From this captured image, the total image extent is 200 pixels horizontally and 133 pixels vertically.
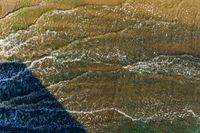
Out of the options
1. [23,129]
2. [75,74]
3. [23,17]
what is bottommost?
[23,129]

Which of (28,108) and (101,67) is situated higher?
(101,67)

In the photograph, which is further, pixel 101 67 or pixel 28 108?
pixel 101 67

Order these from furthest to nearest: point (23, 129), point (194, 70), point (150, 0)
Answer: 1. point (150, 0)
2. point (194, 70)
3. point (23, 129)

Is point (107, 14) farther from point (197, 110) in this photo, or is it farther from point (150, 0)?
point (197, 110)

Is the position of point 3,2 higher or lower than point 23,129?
higher

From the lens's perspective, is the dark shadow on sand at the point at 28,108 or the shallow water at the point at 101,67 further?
the shallow water at the point at 101,67

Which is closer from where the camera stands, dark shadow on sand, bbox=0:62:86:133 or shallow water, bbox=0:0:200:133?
dark shadow on sand, bbox=0:62:86:133

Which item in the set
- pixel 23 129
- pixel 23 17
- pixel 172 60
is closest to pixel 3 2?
pixel 23 17

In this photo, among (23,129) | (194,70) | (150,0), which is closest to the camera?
(23,129)
